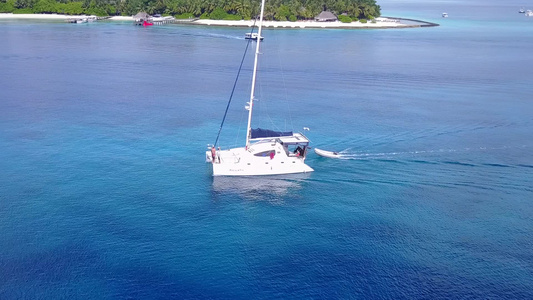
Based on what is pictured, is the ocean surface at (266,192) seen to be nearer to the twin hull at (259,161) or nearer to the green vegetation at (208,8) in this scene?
the twin hull at (259,161)

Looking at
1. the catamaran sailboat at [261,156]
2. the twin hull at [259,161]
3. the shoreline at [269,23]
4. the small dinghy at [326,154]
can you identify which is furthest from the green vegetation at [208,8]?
the twin hull at [259,161]

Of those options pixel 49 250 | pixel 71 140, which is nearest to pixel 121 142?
pixel 71 140

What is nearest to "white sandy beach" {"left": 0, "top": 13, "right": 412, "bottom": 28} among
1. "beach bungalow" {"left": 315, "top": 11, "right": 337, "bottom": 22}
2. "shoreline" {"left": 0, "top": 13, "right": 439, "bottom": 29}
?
"shoreline" {"left": 0, "top": 13, "right": 439, "bottom": 29}

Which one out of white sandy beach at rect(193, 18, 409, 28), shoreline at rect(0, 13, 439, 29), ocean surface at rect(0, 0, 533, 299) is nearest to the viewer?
ocean surface at rect(0, 0, 533, 299)

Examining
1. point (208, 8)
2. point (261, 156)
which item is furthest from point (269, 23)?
point (261, 156)

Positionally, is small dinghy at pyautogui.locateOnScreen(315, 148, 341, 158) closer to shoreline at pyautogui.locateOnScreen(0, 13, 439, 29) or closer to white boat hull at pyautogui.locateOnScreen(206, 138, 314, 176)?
white boat hull at pyautogui.locateOnScreen(206, 138, 314, 176)

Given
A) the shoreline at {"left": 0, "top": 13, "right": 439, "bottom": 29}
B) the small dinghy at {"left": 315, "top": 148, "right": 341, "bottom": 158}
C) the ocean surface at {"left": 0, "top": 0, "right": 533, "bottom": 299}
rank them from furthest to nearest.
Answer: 1. the shoreline at {"left": 0, "top": 13, "right": 439, "bottom": 29}
2. the small dinghy at {"left": 315, "top": 148, "right": 341, "bottom": 158}
3. the ocean surface at {"left": 0, "top": 0, "right": 533, "bottom": 299}

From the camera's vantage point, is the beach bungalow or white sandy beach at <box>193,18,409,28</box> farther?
the beach bungalow

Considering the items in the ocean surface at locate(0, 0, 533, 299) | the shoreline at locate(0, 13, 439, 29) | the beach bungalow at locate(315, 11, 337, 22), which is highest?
the beach bungalow at locate(315, 11, 337, 22)
